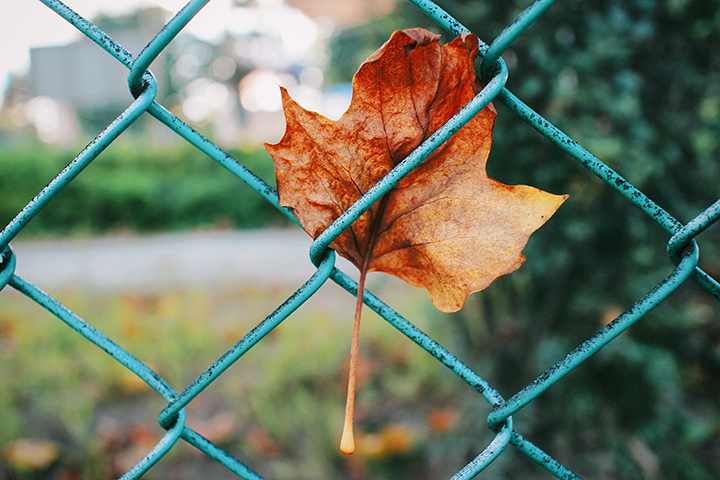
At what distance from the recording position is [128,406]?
217 cm

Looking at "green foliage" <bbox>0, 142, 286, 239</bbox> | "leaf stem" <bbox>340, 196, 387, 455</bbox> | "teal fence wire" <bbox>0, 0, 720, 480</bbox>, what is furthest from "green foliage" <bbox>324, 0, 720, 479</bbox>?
"green foliage" <bbox>0, 142, 286, 239</bbox>

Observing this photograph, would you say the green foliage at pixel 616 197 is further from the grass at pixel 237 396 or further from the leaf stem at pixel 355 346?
the leaf stem at pixel 355 346

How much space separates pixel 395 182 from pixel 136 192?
8.07 m

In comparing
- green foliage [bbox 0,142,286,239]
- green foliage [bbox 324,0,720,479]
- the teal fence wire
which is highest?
green foliage [bbox 0,142,286,239]

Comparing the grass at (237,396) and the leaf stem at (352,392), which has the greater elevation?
the grass at (237,396)

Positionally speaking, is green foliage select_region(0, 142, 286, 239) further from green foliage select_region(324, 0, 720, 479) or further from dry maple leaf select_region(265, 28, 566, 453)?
dry maple leaf select_region(265, 28, 566, 453)

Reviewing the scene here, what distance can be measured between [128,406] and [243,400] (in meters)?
0.55

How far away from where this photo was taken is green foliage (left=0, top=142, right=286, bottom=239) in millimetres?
7258

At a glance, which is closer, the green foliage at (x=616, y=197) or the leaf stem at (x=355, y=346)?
the leaf stem at (x=355, y=346)

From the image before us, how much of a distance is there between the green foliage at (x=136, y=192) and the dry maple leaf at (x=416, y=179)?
717 centimetres

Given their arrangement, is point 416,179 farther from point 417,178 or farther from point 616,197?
point 616,197

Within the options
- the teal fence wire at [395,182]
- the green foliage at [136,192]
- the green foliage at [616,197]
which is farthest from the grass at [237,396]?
the green foliage at [136,192]

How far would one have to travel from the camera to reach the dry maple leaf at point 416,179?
1.37 ft

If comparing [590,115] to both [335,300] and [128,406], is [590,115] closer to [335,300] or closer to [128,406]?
[128,406]
